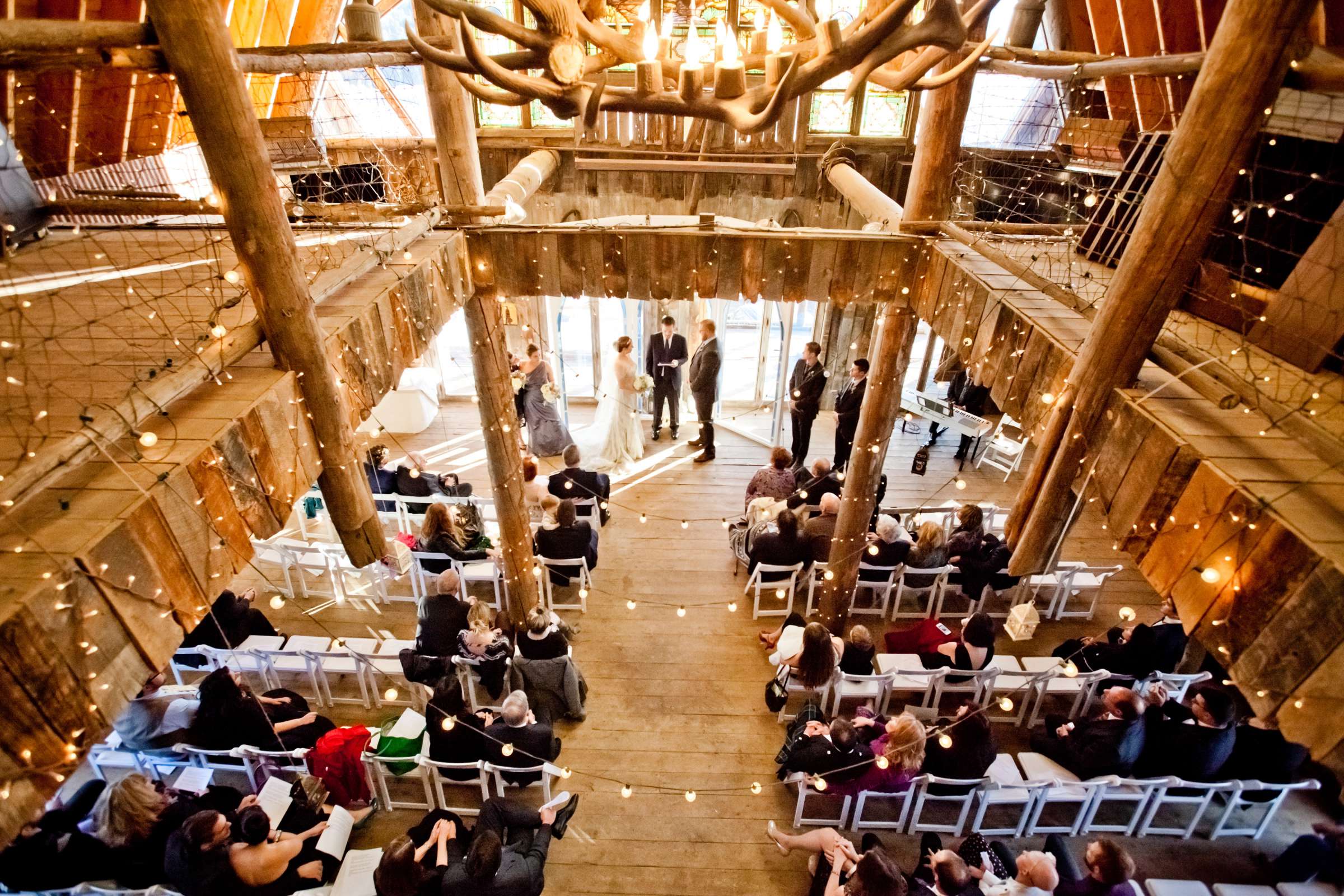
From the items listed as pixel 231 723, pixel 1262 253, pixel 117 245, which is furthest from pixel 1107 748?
pixel 117 245

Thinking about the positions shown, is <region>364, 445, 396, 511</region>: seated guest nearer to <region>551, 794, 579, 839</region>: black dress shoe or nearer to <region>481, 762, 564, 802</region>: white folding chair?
<region>481, 762, 564, 802</region>: white folding chair

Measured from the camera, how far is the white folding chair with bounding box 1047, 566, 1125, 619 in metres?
5.43

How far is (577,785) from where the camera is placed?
430 cm

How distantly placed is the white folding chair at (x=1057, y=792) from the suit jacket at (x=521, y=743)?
10.1ft

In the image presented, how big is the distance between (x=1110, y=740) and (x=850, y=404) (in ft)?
12.4

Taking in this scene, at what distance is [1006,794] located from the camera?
12.6ft

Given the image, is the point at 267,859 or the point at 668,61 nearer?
the point at 668,61

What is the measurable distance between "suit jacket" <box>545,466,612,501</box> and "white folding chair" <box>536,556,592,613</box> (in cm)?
72

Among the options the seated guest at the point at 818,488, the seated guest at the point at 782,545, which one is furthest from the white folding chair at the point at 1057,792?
the seated guest at the point at 818,488

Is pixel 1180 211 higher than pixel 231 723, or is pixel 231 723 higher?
pixel 1180 211

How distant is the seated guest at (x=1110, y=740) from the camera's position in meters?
3.88

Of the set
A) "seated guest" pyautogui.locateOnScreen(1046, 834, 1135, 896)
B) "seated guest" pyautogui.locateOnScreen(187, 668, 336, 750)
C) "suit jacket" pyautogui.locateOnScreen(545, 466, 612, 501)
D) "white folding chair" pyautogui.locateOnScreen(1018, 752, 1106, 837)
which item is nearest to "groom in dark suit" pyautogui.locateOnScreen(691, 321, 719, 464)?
"suit jacket" pyautogui.locateOnScreen(545, 466, 612, 501)

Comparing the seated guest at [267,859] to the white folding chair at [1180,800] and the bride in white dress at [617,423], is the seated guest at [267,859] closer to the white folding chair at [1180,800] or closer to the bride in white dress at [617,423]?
the bride in white dress at [617,423]

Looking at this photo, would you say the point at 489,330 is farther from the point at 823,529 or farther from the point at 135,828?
the point at 135,828
